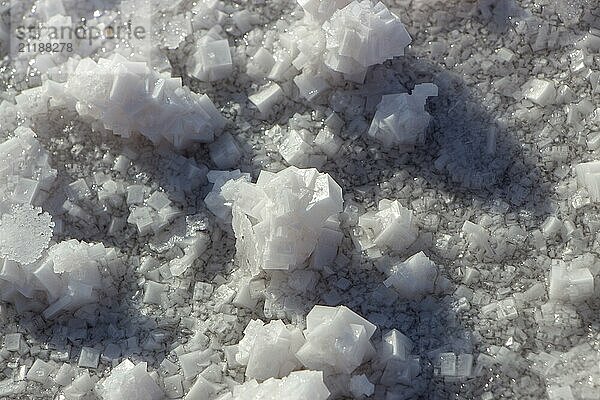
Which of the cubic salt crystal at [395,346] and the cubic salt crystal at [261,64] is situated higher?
the cubic salt crystal at [261,64]

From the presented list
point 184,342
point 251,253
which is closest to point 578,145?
point 251,253

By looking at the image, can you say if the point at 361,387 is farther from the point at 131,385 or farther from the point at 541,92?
the point at 541,92

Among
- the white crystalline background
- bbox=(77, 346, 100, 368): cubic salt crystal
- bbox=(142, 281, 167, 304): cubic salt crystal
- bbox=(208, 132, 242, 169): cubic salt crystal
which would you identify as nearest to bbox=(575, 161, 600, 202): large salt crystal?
the white crystalline background

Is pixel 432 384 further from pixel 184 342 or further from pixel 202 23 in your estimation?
pixel 202 23

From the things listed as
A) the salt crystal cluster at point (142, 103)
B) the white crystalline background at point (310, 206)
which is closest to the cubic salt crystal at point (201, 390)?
the white crystalline background at point (310, 206)

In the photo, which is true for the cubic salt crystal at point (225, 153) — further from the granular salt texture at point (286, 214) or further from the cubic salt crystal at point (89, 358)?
the cubic salt crystal at point (89, 358)
